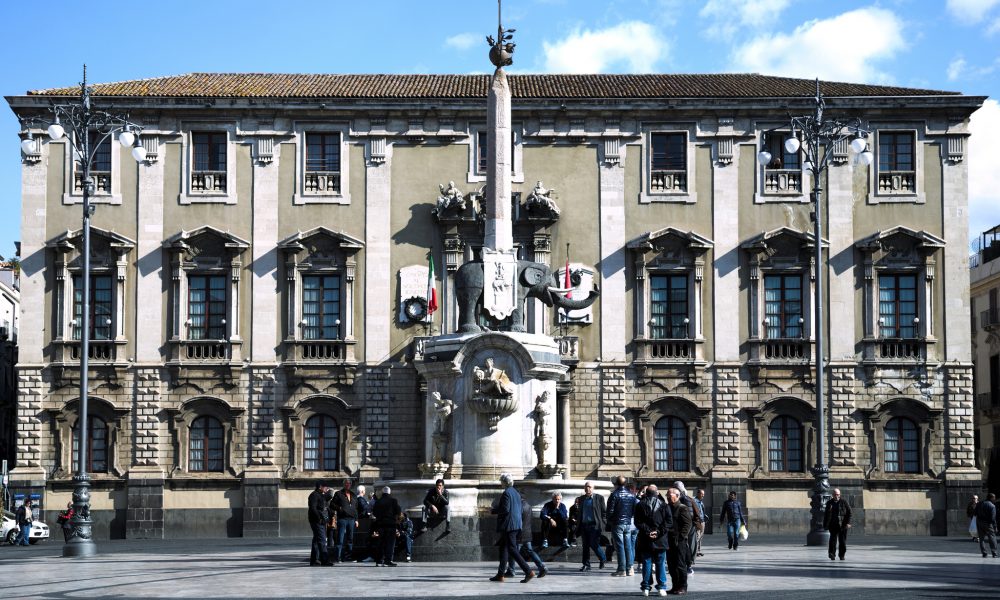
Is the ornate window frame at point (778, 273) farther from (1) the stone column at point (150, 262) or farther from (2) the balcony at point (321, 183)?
(1) the stone column at point (150, 262)

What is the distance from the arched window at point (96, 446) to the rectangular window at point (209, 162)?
25.6ft

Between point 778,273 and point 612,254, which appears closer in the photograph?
point 612,254

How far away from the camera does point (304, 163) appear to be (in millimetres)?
49531

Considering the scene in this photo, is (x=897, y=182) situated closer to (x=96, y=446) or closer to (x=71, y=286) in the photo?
(x=71, y=286)

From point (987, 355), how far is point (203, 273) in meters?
36.5

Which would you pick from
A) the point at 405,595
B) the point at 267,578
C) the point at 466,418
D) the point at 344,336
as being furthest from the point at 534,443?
the point at 344,336

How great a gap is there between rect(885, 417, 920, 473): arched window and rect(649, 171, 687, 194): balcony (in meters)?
9.72

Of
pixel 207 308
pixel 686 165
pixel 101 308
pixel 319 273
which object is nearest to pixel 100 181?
pixel 101 308

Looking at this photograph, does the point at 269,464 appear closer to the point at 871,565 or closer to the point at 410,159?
the point at 410,159

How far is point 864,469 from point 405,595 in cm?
2913

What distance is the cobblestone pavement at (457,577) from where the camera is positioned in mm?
23125

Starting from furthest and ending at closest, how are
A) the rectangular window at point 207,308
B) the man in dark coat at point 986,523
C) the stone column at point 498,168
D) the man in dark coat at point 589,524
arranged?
the rectangular window at point 207,308
the man in dark coat at point 986,523
the stone column at point 498,168
the man in dark coat at point 589,524

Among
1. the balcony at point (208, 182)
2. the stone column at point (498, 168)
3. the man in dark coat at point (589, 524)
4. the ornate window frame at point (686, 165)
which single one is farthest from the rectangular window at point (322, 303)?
the man in dark coat at point (589, 524)

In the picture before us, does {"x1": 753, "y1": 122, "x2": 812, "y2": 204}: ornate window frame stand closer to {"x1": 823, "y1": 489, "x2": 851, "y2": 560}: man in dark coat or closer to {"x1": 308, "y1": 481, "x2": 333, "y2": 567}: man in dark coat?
{"x1": 823, "y1": 489, "x2": 851, "y2": 560}: man in dark coat
